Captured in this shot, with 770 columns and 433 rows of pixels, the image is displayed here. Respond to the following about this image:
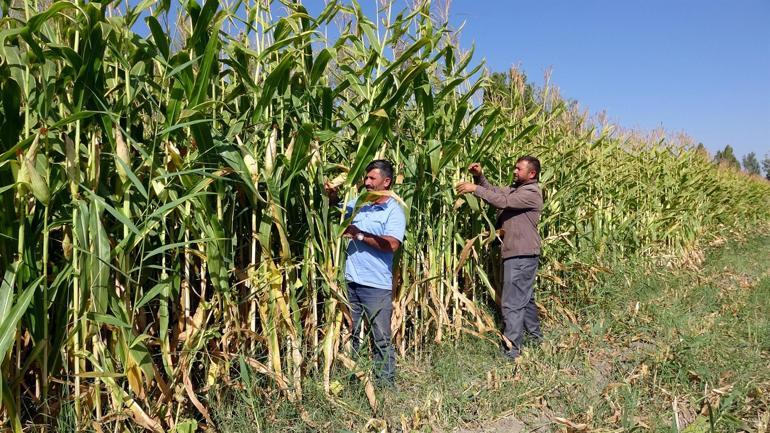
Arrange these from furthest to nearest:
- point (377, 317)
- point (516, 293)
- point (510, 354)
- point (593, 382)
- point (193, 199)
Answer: point (516, 293)
point (510, 354)
point (593, 382)
point (377, 317)
point (193, 199)

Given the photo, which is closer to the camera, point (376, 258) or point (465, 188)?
point (376, 258)

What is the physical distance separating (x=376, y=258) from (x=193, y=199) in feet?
3.71

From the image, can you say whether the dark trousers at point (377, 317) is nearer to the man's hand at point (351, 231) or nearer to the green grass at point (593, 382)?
the green grass at point (593, 382)

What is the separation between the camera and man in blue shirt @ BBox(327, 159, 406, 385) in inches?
117

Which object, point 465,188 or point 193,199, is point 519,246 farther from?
point 193,199

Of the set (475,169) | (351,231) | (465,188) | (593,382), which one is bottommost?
(593,382)

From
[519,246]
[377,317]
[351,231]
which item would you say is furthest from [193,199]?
[519,246]

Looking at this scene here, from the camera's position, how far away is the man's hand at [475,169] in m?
3.84

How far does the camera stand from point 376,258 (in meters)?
3.02

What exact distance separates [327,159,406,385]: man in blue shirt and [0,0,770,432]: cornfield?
13cm

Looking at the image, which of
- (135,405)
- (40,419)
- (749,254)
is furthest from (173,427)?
(749,254)

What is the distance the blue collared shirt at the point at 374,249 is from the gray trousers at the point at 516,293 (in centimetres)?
131

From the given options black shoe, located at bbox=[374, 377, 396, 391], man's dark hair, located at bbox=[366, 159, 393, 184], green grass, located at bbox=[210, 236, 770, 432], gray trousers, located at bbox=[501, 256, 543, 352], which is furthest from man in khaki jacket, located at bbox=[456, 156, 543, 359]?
black shoe, located at bbox=[374, 377, 396, 391]

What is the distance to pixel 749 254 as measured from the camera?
9133mm
